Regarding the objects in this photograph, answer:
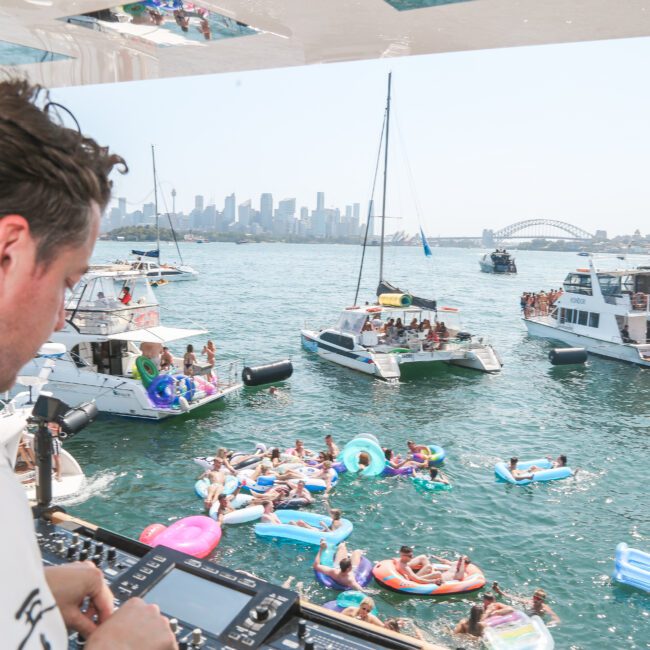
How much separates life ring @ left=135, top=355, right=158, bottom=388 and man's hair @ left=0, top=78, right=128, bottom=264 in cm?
1726

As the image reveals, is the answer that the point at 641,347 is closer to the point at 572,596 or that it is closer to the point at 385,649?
the point at 572,596

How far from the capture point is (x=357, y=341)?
24547 millimetres

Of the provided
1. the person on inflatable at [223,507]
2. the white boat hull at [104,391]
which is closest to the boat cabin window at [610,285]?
the white boat hull at [104,391]

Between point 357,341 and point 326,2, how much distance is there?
72.7 ft

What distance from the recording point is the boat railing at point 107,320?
1780 centimetres

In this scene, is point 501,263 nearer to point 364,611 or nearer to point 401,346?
point 401,346

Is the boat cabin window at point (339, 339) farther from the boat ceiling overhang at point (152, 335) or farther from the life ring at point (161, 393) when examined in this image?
the life ring at point (161, 393)

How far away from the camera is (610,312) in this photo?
90.9 ft

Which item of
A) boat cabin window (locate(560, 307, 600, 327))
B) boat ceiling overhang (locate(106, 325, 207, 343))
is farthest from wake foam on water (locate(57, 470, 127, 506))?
boat cabin window (locate(560, 307, 600, 327))

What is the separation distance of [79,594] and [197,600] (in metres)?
0.97

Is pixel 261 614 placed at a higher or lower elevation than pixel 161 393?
higher

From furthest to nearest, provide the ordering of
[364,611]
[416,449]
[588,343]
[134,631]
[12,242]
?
[588,343] < [416,449] < [364,611] < [134,631] < [12,242]

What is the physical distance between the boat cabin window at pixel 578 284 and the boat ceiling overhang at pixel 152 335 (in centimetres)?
1991

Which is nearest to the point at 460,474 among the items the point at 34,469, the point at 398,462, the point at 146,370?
the point at 398,462
